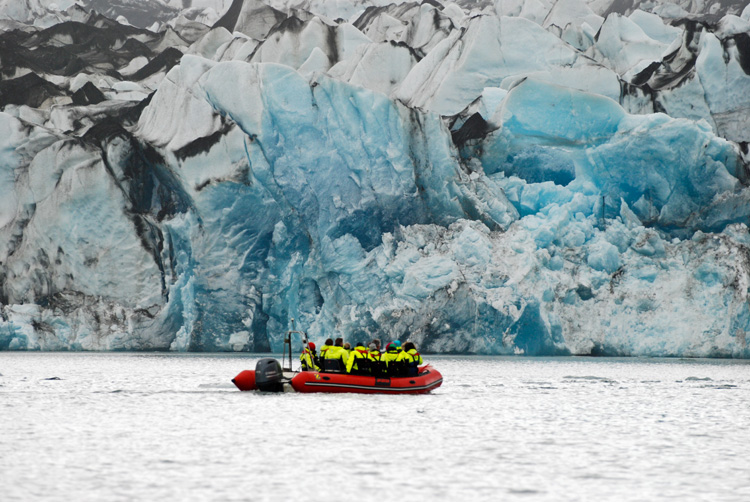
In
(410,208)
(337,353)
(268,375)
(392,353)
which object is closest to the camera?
(337,353)

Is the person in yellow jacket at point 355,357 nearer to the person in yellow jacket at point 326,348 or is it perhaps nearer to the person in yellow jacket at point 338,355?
the person in yellow jacket at point 338,355

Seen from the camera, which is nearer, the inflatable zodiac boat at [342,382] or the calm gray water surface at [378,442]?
the calm gray water surface at [378,442]

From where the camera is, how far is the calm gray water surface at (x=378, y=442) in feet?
25.5

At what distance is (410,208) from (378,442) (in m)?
16.8

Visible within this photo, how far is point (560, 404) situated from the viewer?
50.0 ft

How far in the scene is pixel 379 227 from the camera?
26.8 meters

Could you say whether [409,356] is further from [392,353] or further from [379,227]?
[379,227]

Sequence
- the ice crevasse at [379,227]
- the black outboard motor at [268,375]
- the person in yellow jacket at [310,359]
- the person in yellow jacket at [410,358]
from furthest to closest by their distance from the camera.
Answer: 1. the ice crevasse at [379,227]
2. the person in yellow jacket at [310,359]
3. the black outboard motor at [268,375]
4. the person in yellow jacket at [410,358]

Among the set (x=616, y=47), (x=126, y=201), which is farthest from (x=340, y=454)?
(x=616, y=47)

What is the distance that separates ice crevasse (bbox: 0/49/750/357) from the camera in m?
25.3

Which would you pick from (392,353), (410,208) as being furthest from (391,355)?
(410,208)

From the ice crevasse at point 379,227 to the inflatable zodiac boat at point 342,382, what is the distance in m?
9.14

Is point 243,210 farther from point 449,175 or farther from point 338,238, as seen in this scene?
point 449,175

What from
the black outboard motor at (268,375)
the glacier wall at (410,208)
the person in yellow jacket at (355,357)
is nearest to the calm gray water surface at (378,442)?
the black outboard motor at (268,375)
